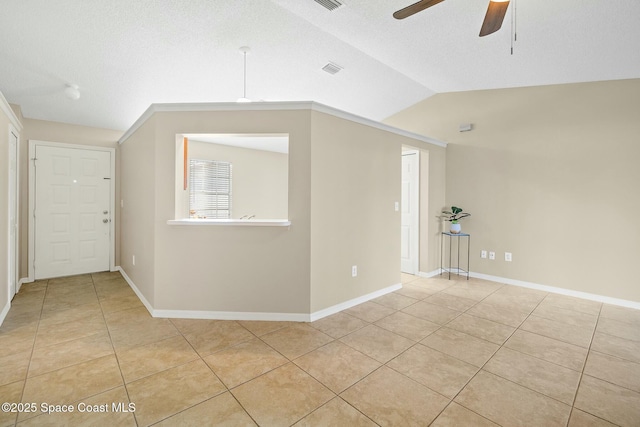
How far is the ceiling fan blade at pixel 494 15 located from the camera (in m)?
1.92

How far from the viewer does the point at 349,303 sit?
3.39 m

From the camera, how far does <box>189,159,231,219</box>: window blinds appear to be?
5.51 meters

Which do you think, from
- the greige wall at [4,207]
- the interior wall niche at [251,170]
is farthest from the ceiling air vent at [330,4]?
Result: the greige wall at [4,207]

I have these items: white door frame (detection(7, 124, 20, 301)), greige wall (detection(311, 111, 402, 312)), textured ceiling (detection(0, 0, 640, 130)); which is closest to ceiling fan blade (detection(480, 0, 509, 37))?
textured ceiling (detection(0, 0, 640, 130))

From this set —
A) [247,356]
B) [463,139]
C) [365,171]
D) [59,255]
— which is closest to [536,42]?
[463,139]

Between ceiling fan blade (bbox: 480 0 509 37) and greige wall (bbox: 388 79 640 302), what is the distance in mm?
2650

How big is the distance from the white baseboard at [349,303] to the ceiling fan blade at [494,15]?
9.32 feet

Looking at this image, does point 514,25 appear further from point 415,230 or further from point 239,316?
point 239,316

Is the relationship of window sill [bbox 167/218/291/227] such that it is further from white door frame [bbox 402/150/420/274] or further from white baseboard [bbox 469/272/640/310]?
white baseboard [bbox 469/272/640/310]

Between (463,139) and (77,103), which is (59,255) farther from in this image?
(463,139)

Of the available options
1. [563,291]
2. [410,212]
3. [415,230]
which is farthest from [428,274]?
[563,291]

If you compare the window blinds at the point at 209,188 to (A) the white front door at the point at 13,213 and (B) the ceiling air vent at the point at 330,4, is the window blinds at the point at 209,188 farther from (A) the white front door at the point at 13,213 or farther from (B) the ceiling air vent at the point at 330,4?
(B) the ceiling air vent at the point at 330,4

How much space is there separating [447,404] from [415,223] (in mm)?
3336

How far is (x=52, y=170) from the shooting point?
4344 mm
